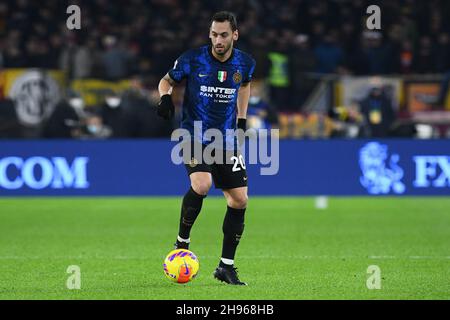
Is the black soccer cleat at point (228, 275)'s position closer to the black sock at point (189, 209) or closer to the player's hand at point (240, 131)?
the black sock at point (189, 209)

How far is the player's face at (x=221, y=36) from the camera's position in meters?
8.55

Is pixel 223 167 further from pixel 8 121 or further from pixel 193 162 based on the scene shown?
pixel 8 121

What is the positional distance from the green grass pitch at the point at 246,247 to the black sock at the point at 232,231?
281 millimetres

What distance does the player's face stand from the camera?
8.55 metres

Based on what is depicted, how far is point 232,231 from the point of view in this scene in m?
8.91

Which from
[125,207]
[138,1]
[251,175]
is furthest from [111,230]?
[138,1]

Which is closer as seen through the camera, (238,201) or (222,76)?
(222,76)

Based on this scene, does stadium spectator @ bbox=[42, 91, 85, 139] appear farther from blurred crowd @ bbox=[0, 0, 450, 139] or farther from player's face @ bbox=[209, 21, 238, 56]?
player's face @ bbox=[209, 21, 238, 56]

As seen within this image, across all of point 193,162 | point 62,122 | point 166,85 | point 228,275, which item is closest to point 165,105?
point 166,85

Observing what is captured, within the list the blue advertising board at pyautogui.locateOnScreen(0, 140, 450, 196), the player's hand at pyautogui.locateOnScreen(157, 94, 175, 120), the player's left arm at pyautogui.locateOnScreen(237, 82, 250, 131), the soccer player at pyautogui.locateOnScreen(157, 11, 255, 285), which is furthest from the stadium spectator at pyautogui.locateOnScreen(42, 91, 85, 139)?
the player's hand at pyautogui.locateOnScreen(157, 94, 175, 120)

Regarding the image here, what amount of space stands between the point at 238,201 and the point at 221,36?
52.8 inches

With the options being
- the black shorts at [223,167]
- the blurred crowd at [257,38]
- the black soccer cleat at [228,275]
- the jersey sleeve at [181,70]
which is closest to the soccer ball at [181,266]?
the black soccer cleat at [228,275]

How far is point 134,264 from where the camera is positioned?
33.5 ft

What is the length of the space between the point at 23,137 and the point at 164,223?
17.3 feet
